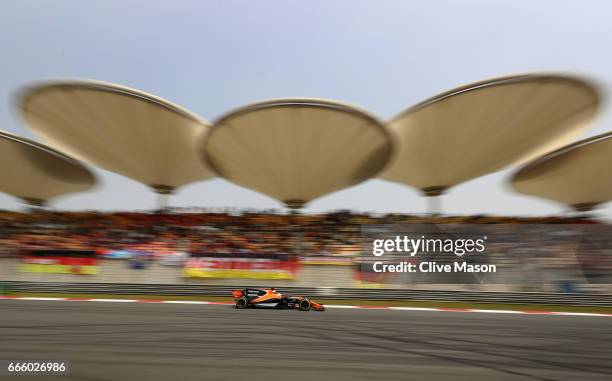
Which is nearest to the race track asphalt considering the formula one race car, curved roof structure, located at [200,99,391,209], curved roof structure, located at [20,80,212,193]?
the formula one race car

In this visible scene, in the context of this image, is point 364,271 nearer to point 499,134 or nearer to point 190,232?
point 190,232

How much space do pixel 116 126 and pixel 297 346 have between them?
59.6 feet

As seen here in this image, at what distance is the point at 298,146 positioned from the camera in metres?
21.4

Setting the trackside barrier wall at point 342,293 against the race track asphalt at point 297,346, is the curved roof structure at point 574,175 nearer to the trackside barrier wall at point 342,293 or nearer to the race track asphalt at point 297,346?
the trackside barrier wall at point 342,293

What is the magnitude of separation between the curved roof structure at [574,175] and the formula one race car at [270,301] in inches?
797

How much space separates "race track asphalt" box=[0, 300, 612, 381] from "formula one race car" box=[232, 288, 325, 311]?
49.7 inches

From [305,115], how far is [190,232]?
8338 mm

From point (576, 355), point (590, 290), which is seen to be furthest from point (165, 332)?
point (590, 290)

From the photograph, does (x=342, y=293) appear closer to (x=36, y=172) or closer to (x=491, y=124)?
(x=491, y=124)

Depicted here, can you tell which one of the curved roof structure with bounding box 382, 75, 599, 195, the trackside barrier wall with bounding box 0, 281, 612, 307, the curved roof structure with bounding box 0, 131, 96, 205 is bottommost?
the trackside barrier wall with bounding box 0, 281, 612, 307

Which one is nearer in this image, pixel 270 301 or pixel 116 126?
pixel 270 301

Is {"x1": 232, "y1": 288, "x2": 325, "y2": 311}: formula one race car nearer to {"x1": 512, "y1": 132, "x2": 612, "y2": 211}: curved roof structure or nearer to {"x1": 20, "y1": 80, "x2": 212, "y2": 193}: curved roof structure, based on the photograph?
{"x1": 20, "y1": 80, "x2": 212, "y2": 193}: curved roof structure

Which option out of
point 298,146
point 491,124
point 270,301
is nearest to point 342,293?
point 270,301

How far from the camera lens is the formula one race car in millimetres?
11891
